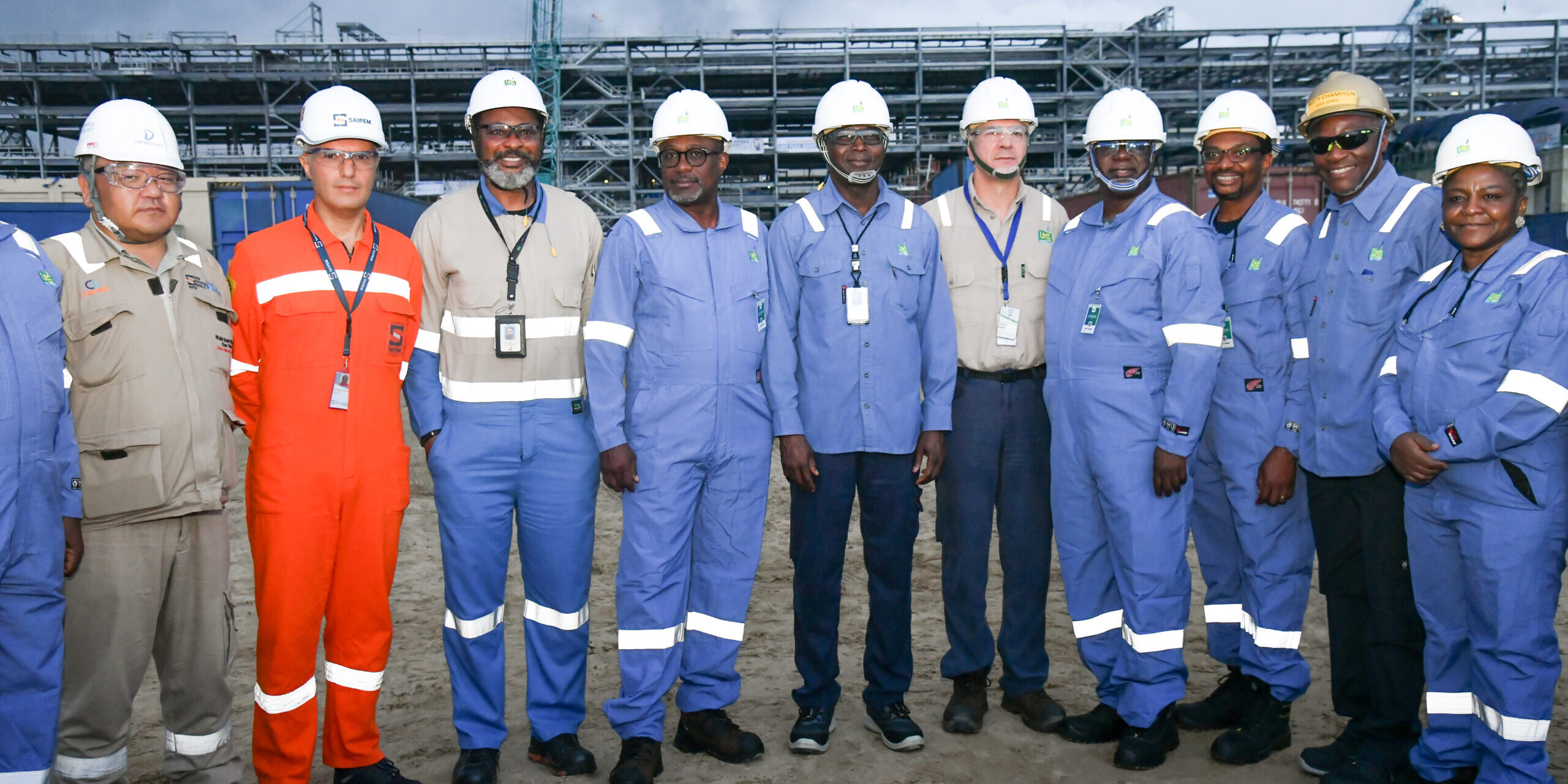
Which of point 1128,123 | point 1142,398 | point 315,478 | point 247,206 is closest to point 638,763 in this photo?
point 315,478

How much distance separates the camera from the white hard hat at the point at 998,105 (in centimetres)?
448

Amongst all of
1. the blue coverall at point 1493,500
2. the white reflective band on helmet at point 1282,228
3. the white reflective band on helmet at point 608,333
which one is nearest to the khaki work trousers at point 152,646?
the white reflective band on helmet at point 608,333

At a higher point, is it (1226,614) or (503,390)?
(503,390)

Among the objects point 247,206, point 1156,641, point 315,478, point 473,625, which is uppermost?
point 247,206

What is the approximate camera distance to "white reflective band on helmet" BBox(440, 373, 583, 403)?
385cm

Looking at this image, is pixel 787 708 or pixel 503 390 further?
pixel 787 708

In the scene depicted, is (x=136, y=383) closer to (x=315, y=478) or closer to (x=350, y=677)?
(x=315, y=478)

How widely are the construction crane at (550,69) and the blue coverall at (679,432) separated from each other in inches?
1924

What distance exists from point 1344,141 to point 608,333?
298 cm

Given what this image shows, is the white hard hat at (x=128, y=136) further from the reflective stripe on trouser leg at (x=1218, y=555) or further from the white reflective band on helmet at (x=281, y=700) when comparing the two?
the reflective stripe on trouser leg at (x=1218, y=555)

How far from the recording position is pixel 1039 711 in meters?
4.29

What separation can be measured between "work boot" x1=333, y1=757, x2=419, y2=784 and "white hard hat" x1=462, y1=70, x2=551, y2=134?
245 centimetres

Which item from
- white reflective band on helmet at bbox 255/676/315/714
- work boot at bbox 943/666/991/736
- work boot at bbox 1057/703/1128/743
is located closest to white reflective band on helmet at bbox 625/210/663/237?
white reflective band on helmet at bbox 255/676/315/714

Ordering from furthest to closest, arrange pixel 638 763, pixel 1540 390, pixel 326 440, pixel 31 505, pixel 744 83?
pixel 744 83 < pixel 638 763 < pixel 326 440 < pixel 1540 390 < pixel 31 505
